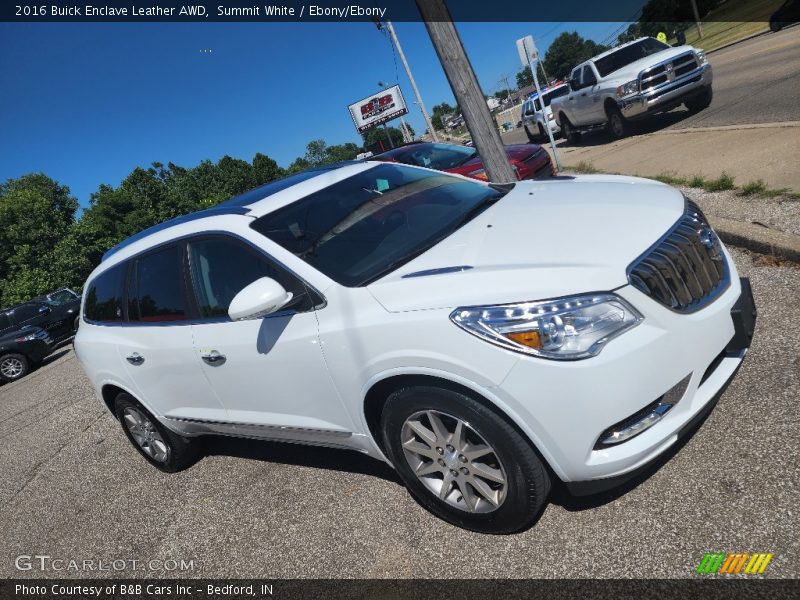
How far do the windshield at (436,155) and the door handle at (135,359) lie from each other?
21.8 feet

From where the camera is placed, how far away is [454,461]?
107 inches

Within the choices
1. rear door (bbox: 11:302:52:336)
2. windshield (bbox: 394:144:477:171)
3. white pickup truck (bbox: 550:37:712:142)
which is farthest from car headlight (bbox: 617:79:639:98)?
rear door (bbox: 11:302:52:336)

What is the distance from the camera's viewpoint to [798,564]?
212 cm

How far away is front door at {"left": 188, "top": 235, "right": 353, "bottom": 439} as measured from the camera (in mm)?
3002

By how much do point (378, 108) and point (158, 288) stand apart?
73495 mm

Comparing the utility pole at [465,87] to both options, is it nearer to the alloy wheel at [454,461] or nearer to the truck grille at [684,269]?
the truck grille at [684,269]

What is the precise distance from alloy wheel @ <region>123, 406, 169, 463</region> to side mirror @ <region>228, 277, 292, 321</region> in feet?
7.51

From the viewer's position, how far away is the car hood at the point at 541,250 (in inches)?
94.3

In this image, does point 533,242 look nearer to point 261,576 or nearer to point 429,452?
point 429,452

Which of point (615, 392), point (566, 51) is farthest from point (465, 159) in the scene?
point (566, 51)

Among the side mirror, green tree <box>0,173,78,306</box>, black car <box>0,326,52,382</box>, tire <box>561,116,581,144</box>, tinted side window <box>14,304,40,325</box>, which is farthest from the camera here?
green tree <box>0,173,78,306</box>

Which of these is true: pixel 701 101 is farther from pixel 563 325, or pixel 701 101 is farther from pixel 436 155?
pixel 563 325

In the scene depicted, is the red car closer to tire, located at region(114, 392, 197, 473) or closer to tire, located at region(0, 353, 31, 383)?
tire, located at region(114, 392, 197, 473)

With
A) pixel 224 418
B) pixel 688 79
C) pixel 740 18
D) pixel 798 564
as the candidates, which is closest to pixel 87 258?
pixel 688 79
